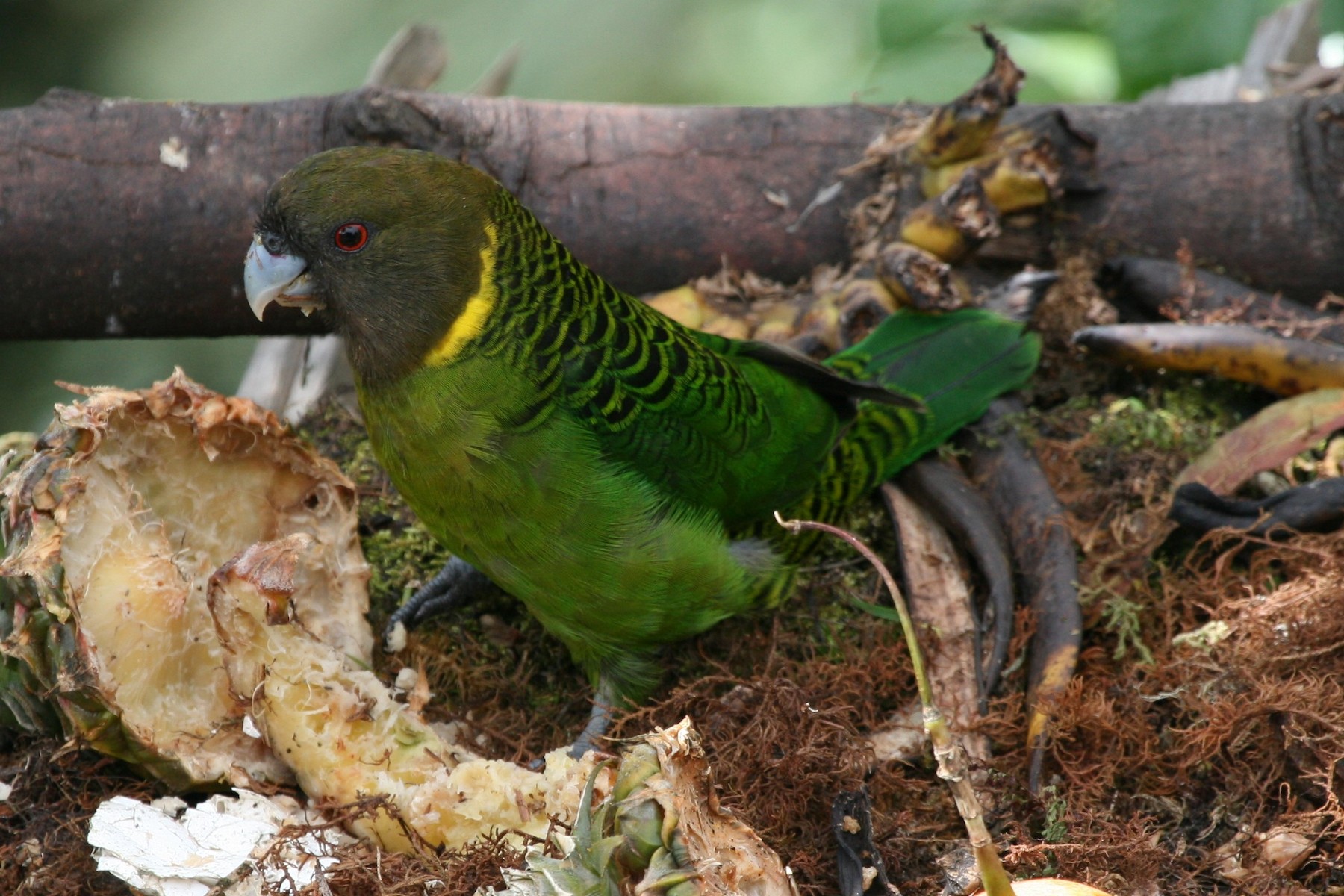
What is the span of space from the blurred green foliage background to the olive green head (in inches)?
111

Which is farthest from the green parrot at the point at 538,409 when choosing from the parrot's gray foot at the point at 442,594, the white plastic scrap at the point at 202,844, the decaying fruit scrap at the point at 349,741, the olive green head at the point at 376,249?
the white plastic scrap at the point at 202,844

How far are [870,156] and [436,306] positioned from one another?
69.2 inches

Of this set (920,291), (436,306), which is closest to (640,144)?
(920,291)

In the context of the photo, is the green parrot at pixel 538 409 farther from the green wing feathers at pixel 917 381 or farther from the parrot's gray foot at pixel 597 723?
the green wing feathers at pixel 917 381

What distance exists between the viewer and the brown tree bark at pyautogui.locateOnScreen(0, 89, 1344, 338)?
10.5 ft

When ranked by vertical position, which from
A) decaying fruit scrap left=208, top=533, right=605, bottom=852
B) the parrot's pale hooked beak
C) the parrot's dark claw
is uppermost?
the parrot's pale hooked beak

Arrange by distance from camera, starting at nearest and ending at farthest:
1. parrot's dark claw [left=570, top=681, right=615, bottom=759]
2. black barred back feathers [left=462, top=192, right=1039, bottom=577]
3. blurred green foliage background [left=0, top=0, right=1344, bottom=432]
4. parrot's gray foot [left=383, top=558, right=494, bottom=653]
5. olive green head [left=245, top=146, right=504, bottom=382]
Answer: olive green head [left=245, top=146, right=504, bottom=382] < black barred back feathers [left=462, top=192, right=1039, bottom=577] < parrot's dark claw [left=570, top=681, right=615, bottom=759] < parrot's gray foot [left=383, top=558, right=494, bottom=653] < blurred green foliage background [left=0, top=0, right=1344, bottom=432]

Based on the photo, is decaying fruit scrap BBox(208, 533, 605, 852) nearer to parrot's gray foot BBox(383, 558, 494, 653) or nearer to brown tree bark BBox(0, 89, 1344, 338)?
parrot's gray foot BBox(383, 558, 494, 653)

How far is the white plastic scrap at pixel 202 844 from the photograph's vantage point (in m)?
1.99

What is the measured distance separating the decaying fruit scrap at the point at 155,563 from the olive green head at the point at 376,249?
1.22 ft

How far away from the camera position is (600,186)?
11.5 ft

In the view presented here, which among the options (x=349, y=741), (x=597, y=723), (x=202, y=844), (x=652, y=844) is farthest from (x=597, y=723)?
(x=652, y=844)

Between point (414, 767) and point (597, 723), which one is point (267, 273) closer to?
point (414, 767)

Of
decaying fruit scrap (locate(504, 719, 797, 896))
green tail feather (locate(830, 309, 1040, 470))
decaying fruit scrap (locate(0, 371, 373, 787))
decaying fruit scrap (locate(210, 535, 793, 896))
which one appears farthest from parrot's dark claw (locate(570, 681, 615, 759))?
green tail feather (locate(830, 309, 1040, 470))
